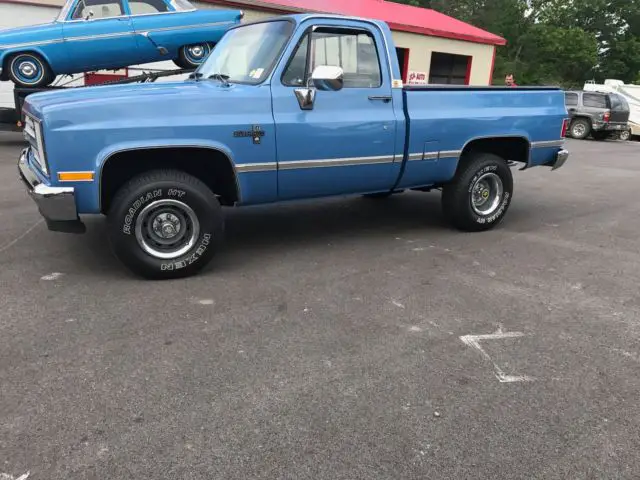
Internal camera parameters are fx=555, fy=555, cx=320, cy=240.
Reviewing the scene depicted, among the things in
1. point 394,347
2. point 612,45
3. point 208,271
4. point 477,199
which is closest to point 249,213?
point 208,271

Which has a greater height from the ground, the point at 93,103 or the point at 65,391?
the point at 93,103

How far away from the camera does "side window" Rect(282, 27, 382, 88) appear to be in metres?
4.71

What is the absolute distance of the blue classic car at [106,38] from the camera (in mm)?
10328

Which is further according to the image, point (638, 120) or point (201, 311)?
point (638, 120)

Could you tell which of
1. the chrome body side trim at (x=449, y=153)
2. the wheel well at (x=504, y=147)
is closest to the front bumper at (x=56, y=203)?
the chrome body side trim at (x=449, y=153)

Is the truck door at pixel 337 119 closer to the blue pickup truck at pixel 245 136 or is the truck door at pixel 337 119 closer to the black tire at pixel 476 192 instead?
the blue pickup truck at pixel 245 136

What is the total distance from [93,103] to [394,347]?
271 cm

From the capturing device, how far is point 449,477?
2.38m

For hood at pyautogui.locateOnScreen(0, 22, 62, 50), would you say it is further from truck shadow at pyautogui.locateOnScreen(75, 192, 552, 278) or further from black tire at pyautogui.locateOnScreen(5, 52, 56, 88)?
truck shadow at pyautogui.locateOnScreen(75, 192, 552, 278)

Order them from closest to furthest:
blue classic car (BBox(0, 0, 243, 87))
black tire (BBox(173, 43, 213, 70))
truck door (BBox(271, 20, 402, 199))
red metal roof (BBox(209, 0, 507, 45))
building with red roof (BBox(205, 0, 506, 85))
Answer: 1. truck door (BBox(271, 20, 402, 199))
2. blue classic car (BBox(0, 0, 243, 87))
3. black tire (BBox(173, 43, 213, 70))
4. red metal roof (BBox(209, 0, 507, 45))
5. building with red roof (BBox(205, 0, 506, 85))

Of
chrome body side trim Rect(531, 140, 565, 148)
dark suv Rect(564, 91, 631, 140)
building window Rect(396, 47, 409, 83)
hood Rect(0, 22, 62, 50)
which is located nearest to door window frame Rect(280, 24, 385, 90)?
chrome body side trim Rect(531, 140, 565, 148)

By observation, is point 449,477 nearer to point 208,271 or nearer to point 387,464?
point 387,464

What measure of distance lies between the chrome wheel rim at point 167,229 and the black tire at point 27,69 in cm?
787

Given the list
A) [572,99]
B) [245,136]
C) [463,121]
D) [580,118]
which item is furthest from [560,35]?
[245,136]
